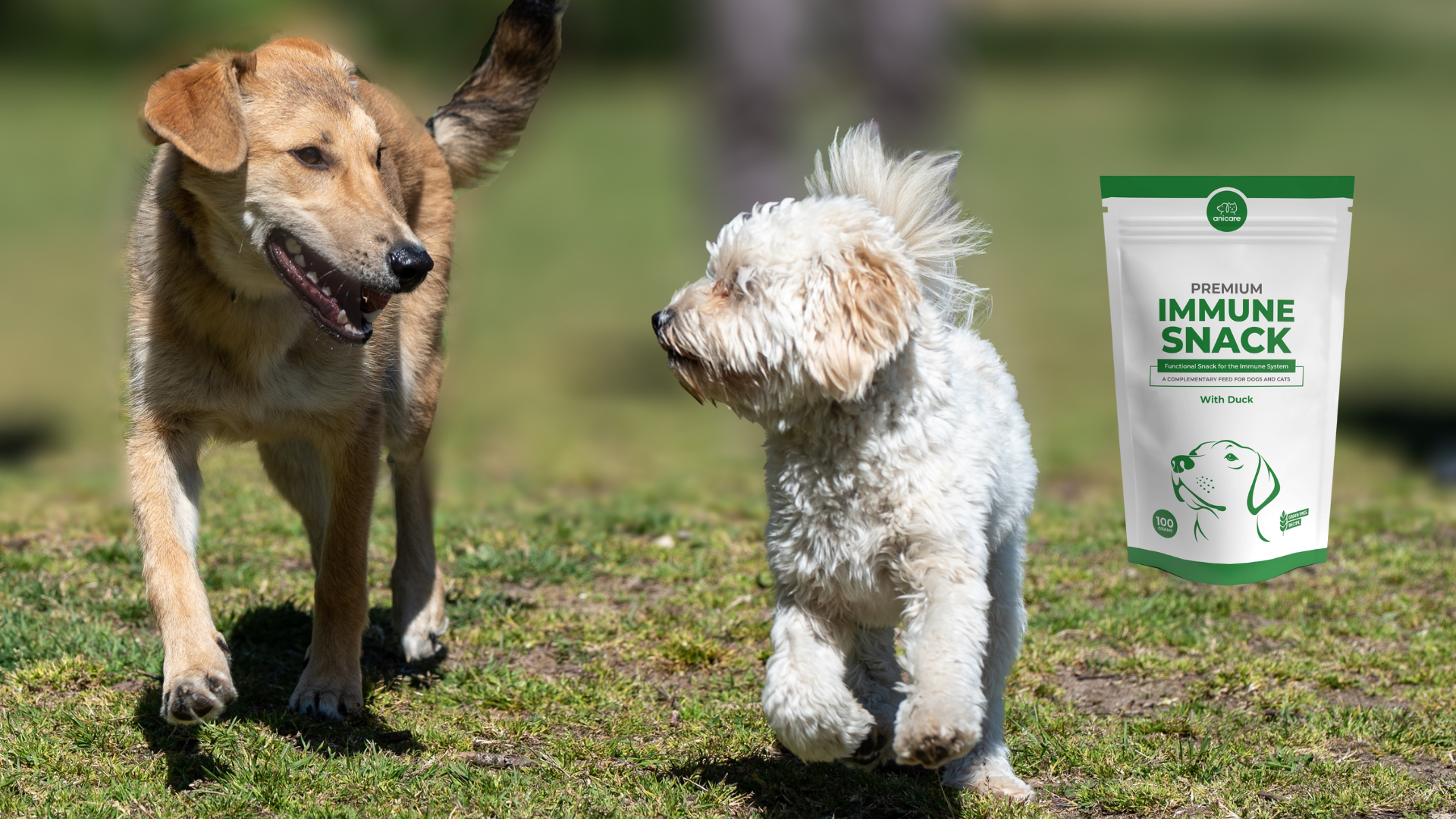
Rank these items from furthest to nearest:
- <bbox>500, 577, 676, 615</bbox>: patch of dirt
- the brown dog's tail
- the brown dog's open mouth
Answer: the brown dog's tail < <bbox>500, 577, 676, 615</bbox>: patch of dirt < the brown dog's open mouth

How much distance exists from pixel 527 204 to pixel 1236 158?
16701mm

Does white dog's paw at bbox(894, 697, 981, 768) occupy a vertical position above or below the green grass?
above

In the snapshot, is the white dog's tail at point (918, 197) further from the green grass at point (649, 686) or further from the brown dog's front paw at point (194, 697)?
the brown dog's front paw at point (194, 697)

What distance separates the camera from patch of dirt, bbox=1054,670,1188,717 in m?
4.84

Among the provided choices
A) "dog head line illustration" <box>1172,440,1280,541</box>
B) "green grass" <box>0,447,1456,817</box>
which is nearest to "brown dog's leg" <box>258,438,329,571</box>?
"green grass" <box>0,447,1456,817</box>

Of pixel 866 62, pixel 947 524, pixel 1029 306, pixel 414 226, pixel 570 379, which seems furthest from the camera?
pixel 1029 306

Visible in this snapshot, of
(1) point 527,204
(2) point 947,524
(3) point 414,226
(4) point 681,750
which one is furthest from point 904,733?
(1) point 527,204

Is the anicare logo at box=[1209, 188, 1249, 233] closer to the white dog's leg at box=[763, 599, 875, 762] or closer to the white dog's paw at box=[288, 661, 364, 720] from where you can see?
the white dog's leg at box=[763, 599, 875, 762]

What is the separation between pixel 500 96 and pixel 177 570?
2652 mm

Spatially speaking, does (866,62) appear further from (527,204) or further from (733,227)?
(527,204)

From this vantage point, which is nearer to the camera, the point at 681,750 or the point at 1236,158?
the point at 681,750

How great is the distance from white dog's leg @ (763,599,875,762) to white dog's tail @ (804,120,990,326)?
0.98 metres

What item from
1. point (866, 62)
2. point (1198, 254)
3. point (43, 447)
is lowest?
point (43, 447)

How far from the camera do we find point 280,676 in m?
4.94
